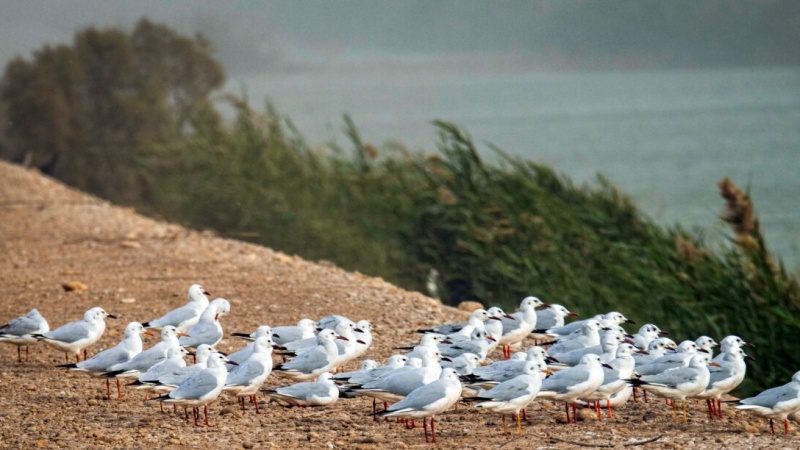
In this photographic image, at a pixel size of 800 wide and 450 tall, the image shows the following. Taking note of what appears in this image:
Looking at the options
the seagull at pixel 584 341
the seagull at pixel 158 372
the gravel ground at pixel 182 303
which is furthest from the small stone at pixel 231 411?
the seagull at pixel 584 341

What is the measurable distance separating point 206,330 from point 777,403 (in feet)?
13.1

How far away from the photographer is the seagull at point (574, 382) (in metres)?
6.91

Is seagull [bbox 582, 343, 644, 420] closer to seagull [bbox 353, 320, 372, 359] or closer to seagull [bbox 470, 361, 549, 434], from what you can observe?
seagull [bbox 470, 361, 549, 434]

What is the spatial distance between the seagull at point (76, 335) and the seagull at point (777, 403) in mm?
4524

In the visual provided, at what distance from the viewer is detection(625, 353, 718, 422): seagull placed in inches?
278

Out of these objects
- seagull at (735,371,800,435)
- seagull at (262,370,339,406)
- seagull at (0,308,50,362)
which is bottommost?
seagull at (735,371,800,435)

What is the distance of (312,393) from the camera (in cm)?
734

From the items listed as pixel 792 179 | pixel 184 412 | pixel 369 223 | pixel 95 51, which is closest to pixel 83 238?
pixel 369 223

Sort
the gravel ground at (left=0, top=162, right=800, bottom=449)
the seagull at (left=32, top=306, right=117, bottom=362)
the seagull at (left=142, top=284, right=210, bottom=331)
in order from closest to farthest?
the gravel ground at (left=0, top=162, right=800, bottom=449)
the seagull at (left=32, top=306, right=117, bottom=362)
the seagull at (left=142, top=284, right=210, bottom=331)

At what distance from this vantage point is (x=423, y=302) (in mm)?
10844

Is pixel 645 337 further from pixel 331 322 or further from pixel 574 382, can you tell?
Answer: pixel 331 322

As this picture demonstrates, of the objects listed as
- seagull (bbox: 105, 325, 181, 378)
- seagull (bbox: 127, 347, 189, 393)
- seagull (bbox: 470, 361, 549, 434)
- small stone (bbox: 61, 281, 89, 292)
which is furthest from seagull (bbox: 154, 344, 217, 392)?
small stone (bbox: 61, 281, 89, 292)

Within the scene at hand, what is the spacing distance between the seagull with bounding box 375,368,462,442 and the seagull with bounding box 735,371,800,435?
1643mm

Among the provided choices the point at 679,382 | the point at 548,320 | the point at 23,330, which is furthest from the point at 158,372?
the point at 548,320
